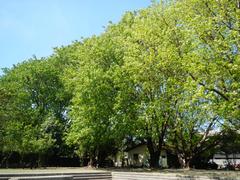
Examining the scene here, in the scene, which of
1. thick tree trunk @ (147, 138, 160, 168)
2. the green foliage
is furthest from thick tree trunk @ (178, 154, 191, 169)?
thick tree trunk @ (147, 138, 160, 168)

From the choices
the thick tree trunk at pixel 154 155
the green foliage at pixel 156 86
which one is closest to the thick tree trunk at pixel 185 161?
the green foliage at pixel 156 86

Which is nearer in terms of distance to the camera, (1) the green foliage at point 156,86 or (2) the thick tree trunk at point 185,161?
(1) the green foliage at point 156,86

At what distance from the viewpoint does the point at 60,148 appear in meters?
54.8

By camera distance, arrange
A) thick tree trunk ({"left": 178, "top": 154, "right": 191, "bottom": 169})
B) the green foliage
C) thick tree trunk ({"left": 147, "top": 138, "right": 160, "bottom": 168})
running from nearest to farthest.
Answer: the green foliage < thick tree trunk ({"left": 147, "top": 138, "right": 160, "bottom": 168}) < thick tree trunk ({"left": 178, "top": 154, "right": 191, "bottom": 169})

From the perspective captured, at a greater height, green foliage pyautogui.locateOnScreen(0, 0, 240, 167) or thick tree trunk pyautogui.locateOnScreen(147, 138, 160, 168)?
green foliage pyautogui.locateOnScreen(0, 0, 240, 167)

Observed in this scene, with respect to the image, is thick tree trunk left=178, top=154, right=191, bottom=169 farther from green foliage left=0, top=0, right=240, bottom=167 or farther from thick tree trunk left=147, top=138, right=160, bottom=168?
thick tree trunk left=147, top=138, right=160, bottom=168

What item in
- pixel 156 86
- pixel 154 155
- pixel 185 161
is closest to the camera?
pixel 156 86

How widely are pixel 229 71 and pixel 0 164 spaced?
3753 centimetres

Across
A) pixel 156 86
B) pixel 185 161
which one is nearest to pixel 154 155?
pixel 185 161

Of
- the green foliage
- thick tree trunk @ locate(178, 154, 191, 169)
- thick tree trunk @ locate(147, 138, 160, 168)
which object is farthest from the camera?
thick tree trunk @ locate(178, 154, 191, 169)

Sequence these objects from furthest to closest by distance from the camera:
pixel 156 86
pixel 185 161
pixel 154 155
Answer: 1. pixel 185 161
2. pixel 154 155
3. pixel 156 86

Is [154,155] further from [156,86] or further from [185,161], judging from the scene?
[156,86]

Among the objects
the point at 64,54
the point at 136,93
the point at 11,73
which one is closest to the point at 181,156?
A: the point at 136,93

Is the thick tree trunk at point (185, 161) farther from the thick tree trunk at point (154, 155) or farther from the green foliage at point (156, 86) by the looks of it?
the thick tree trunk at point (154, 155)
